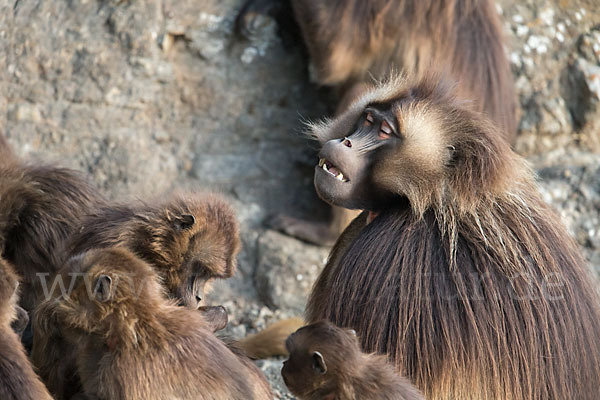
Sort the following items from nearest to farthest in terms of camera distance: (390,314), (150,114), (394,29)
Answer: (390,314), (150,114), (394,29)

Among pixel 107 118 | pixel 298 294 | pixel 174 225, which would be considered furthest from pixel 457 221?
pixel 107 118

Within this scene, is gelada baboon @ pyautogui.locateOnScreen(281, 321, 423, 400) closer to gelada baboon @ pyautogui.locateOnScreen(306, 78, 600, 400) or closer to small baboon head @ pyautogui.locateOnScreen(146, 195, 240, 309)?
gelada baboon @ pyautogui.locateOnScreen(306, 78, 600, 400)

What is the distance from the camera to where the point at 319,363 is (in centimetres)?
310

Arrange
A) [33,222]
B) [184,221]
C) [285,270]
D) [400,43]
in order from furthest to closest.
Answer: [400,43] < [285,270] < [33,222] < [184,221]

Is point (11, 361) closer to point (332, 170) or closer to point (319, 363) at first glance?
point (319, 363)

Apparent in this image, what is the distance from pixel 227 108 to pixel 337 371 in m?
3.29

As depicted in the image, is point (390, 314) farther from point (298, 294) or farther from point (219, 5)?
point (219, 5)

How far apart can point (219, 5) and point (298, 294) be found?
197 centimetres

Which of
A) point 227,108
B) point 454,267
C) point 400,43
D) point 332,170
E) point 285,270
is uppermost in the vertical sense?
point 332,170

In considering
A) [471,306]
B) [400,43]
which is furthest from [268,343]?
[400,43]

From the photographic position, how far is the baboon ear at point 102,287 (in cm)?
301

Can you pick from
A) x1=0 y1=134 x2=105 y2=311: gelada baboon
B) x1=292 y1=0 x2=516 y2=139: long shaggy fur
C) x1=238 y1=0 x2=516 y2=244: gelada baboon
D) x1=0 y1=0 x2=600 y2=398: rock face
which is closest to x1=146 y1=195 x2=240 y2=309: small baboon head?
x1=0 y1=134 x2=105 y2=311: gelada baboon

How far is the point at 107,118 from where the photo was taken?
18.4 ft

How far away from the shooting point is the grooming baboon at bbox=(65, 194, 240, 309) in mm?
3693
